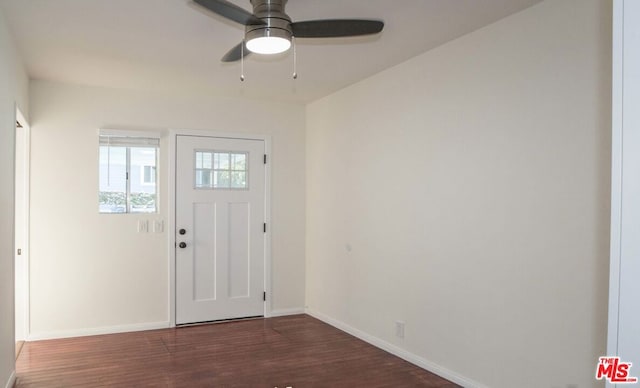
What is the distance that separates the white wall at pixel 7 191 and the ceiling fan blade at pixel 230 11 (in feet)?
5.19

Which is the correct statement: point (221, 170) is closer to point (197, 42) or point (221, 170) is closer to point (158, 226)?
point (158, 226)

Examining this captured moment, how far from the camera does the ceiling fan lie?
7.89 feet

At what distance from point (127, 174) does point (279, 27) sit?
303cm

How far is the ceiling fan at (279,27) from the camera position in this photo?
2406mm

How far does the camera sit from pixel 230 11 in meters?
2.24

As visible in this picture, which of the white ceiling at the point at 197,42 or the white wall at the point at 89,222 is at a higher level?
the white ceiling at the point at 197,42

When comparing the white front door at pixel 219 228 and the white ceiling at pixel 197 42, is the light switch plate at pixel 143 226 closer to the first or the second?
the white front door at pixel 219 228

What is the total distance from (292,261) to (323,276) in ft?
1.62

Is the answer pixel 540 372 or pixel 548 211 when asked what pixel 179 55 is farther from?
pixel 540 372

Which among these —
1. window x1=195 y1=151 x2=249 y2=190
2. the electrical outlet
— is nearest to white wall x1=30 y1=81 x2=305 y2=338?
window x1=195 y1=151 x2=249 y2=190

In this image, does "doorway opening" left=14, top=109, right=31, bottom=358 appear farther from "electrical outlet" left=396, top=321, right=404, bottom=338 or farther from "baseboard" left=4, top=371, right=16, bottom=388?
"electrical outlet" left=396, top=321, right=404, bottom=338

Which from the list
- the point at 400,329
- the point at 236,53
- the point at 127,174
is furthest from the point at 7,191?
the point at 400,329

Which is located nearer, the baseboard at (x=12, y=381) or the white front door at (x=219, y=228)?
the baseboard at (x=12, y=381)

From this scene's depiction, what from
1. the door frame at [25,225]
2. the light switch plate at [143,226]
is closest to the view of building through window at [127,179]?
the light switch plate at [143,226]
